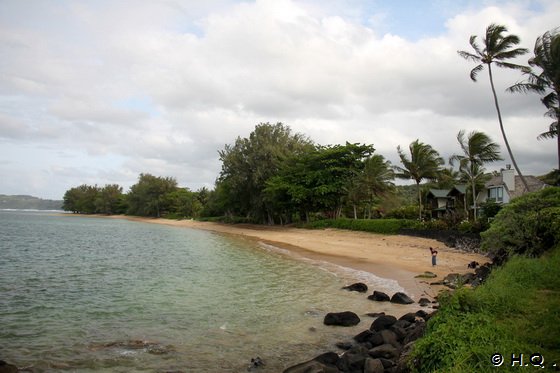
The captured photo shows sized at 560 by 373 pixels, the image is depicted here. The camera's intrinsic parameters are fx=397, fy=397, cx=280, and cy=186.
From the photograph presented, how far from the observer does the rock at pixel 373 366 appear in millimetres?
7340

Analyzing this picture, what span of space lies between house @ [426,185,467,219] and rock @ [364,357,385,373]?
45706 millimetres

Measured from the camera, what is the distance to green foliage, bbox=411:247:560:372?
18.4 feet

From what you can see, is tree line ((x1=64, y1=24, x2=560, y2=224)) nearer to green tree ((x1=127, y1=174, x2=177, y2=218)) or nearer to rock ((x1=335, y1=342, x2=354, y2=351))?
rock ((x1=335, y1=342, x2=354, y2=351))

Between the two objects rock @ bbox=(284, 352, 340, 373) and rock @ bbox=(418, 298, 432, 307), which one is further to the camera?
rock @ bbox=(418, 298, 432, 307)

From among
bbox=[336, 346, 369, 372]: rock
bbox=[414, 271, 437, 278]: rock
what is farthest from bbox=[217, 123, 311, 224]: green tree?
bbox=[336, 346, 369, 372]: rock

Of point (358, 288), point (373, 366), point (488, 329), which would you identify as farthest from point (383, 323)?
point (358, 288)

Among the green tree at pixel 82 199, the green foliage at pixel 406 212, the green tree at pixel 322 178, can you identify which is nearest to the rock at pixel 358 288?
the green tree at pixel 322 178

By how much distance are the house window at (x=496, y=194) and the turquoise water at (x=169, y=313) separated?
3142 centimetres

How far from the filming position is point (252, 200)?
6075 centimetres

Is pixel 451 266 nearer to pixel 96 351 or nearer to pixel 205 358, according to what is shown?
pixel 205 358

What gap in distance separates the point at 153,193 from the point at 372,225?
271 ft

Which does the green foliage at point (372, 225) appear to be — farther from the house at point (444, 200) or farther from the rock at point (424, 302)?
the rock at point (424, 302)

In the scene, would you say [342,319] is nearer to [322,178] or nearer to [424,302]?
[424,302]

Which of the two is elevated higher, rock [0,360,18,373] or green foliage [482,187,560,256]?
green foliage [482,187,560,256]
